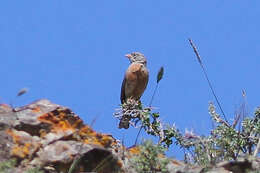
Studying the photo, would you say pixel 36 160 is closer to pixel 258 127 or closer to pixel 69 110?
pixel 69 110

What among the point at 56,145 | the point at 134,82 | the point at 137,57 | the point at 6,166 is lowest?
the point at 6,166

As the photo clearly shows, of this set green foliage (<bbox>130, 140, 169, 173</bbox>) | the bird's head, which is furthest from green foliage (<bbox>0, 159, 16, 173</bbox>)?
the bird's head

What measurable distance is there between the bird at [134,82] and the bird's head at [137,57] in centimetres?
19

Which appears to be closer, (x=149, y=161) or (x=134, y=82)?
(x=149, y=161)

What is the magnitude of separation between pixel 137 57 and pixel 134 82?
91cm

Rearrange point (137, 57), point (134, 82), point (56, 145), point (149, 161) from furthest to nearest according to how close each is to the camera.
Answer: point (137, 57), point (134, 82), point (56, 145), point (149, 161)

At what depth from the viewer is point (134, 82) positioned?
13852 mm

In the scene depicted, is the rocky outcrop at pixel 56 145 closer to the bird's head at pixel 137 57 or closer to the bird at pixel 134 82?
the bird at pixel 134 82

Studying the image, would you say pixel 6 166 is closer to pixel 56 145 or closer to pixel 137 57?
pixel 56 145

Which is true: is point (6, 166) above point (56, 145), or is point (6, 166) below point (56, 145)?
below

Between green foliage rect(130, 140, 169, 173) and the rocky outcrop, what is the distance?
138 millimetres

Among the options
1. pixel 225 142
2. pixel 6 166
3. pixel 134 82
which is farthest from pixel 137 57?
pixel 6 166

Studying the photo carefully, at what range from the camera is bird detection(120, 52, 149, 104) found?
13875 millimetres

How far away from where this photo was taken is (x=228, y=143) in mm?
7059
